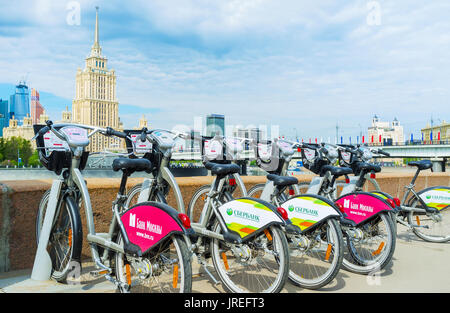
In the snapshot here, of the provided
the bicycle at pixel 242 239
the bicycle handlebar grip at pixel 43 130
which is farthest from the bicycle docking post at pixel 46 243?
the bicycle at pixel 242 239

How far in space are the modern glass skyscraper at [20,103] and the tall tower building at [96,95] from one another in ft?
114

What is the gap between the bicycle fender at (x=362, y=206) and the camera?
4398 mm

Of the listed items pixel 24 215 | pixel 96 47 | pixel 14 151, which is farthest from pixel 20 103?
pixel 24 215

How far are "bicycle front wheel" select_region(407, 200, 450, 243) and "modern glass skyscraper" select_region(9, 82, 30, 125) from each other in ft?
580

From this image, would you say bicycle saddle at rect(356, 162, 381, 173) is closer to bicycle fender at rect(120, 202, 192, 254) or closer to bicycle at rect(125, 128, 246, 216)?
bicycle at rect(125, 128, 246, 216)

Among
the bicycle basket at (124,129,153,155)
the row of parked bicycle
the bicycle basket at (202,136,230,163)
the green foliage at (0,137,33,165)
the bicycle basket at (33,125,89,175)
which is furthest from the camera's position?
the green foliage at (0,137,33,165)

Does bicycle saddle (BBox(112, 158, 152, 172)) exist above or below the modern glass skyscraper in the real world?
below

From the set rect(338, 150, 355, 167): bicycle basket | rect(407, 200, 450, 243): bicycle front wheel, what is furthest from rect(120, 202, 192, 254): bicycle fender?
rect(407, 200, 450, 243): bicycle front wheel

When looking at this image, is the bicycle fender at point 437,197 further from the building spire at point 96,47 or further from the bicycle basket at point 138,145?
the building spire at point 96,47

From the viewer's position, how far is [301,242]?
3.94 m

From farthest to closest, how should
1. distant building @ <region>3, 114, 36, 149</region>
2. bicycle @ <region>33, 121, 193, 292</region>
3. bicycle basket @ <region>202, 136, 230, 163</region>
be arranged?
distant building @ <region>3, 114, 36, 149</region> < bicycle basket @ <region>202, 136, 230, 163</region> < bicycle @ <region>33, 121, 193, 292</region>

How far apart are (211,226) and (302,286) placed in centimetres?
107

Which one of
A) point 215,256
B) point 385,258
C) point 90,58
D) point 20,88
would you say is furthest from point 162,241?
point 20,88

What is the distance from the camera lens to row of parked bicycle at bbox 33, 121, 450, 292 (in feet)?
10.1
